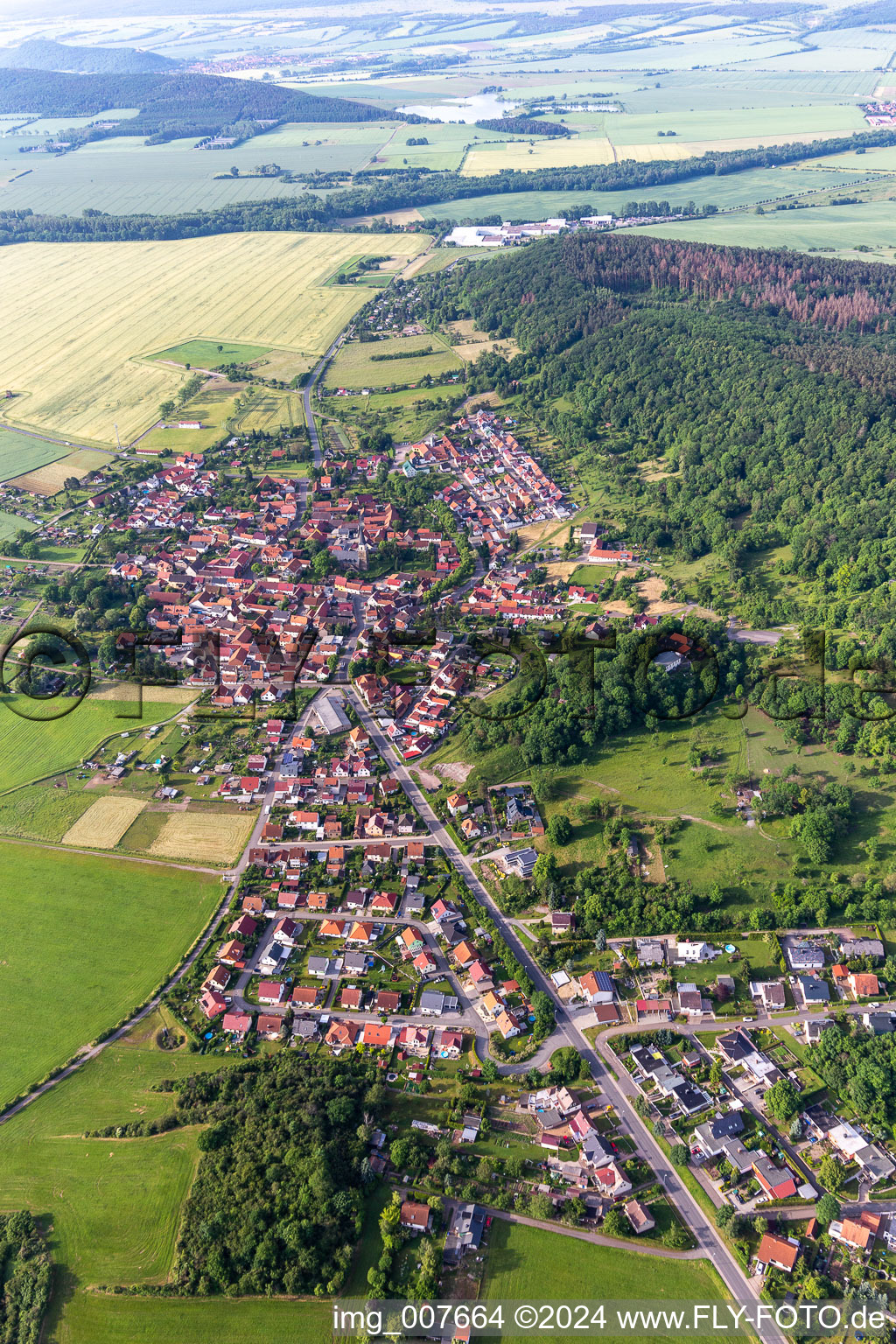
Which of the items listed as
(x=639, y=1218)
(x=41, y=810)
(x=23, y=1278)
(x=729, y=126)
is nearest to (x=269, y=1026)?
(x=23, y=1278)

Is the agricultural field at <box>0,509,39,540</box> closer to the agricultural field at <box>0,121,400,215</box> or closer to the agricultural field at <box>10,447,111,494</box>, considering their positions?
the agricultural field at <box>10,447,111,494</box>

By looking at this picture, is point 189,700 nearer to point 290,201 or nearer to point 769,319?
point 769,319

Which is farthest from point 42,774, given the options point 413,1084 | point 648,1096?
point 648,1096

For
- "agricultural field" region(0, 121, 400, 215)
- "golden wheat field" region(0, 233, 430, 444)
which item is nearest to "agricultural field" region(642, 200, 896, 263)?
"golden wheat field" region(0, 233, 430, 444)

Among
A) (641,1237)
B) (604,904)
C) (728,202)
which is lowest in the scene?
(641,1237)

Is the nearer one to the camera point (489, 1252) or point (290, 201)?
point (489, 1252)

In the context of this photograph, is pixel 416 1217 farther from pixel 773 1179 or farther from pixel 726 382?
pixel 726 382
